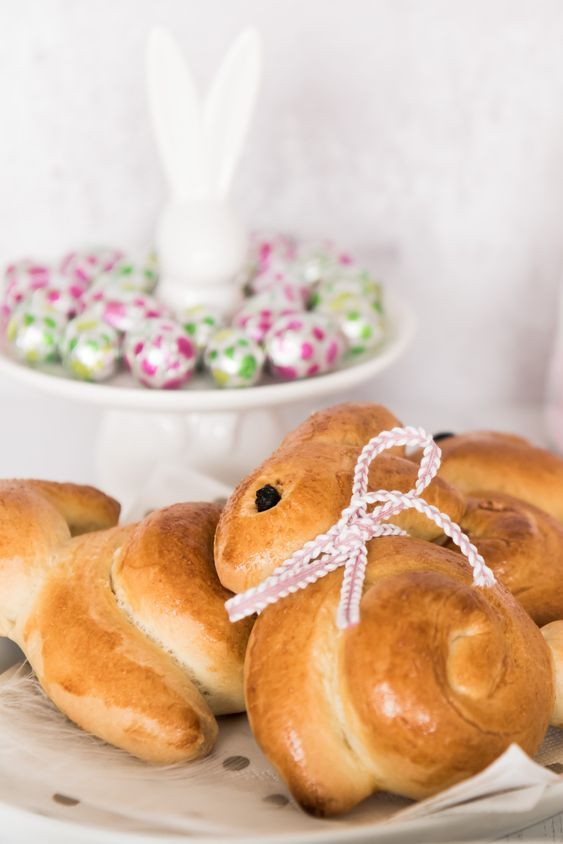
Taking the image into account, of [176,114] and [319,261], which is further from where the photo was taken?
[319,261]

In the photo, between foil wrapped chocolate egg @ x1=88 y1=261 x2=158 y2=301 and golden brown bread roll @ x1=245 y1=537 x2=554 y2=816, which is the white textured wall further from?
golden brown bread roll @ x1=245 y1=537 x2=554 y2=816

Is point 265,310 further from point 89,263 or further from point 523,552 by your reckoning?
point 523,552

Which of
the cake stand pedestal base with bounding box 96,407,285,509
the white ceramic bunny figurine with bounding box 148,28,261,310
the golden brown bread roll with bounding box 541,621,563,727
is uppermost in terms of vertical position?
the white ceramic bunny figurine with bounding box 148,28,261,310

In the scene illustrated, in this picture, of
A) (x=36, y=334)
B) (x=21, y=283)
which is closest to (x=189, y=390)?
(x=36, y=334)

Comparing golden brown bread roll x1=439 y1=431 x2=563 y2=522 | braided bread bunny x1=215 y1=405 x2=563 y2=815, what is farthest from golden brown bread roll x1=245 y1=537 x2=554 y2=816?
golden brown bread roll x1=439 y1=431 x2=563 y2=522

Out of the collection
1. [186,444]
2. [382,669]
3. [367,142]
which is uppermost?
[367,142]
